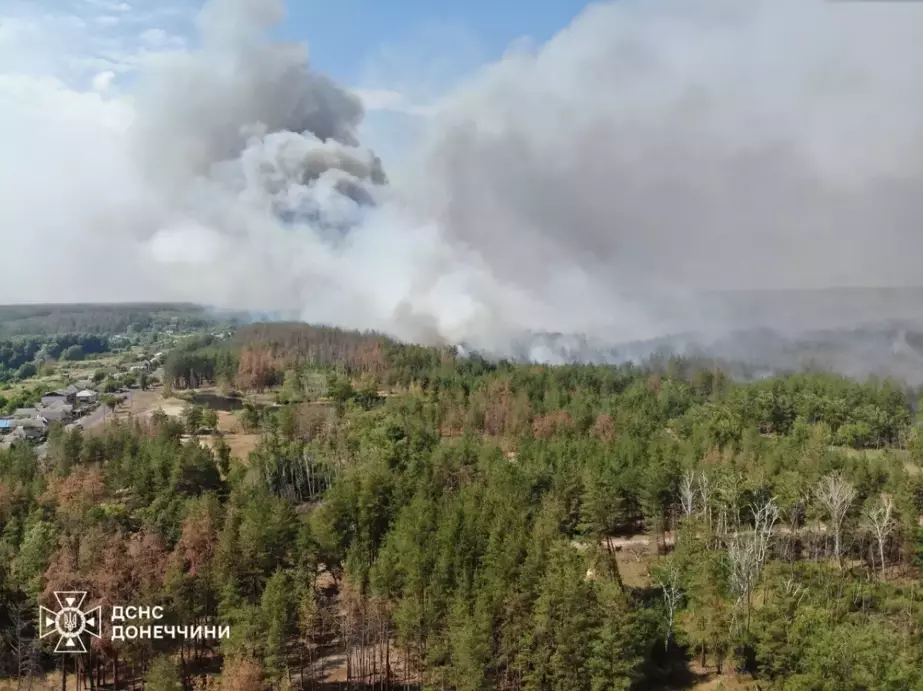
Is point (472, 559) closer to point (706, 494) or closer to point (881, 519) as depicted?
point (706, 494)

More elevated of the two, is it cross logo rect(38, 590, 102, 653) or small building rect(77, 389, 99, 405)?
small building rect(77, 389, 99, 405)

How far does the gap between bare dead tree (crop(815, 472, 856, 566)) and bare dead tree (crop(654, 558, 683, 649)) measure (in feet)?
21.0

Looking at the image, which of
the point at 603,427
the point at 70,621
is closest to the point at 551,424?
the point at 603,427

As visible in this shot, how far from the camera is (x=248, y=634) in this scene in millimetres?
14969

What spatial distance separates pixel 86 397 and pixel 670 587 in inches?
1934

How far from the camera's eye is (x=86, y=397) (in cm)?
5247

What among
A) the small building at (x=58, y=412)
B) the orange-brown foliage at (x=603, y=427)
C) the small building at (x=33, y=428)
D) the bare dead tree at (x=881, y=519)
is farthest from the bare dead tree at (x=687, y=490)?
the small building at (x=58, y=412)

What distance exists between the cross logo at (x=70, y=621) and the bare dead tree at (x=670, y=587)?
14779 millimetres

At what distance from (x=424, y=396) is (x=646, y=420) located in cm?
1750

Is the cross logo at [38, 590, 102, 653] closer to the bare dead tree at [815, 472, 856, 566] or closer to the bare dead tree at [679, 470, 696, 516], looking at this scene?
the bare dead tree at [679, 470, 696, 516]

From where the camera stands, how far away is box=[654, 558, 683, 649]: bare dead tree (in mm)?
18250

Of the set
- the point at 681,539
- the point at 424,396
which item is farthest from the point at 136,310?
the point at 681,539

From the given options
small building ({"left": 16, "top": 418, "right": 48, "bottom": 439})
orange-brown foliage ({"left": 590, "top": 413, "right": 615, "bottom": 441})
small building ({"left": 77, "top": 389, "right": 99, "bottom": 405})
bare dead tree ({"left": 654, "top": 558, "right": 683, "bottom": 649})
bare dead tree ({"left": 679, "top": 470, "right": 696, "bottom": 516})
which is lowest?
bare dead tree ({"left": 654, "top": 558, "right": 683, "bottom": 649})

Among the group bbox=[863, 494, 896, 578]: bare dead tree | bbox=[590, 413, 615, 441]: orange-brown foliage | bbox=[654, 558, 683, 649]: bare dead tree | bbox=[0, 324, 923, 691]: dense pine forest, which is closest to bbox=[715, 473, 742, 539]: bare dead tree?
bbox=[0, 324, 923, 691]: dense pine forest
